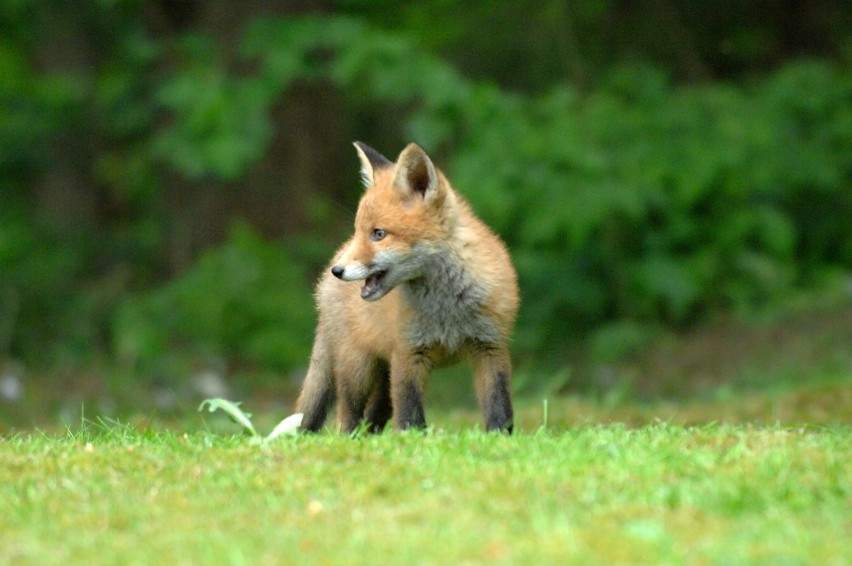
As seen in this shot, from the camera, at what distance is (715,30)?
15.4m

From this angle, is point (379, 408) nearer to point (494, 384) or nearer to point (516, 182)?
point (494, 384)

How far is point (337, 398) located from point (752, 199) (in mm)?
7870

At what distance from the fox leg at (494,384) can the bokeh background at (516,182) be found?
5.50 meters

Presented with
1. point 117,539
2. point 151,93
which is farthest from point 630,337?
point 117,539

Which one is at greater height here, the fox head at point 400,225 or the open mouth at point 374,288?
the fox head at point 400,225

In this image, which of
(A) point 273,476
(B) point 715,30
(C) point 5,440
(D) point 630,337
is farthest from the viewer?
(B) point 715,30

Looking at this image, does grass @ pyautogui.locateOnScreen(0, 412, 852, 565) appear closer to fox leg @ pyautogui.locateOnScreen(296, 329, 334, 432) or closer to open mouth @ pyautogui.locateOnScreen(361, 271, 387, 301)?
Result: open mouth @ pyautogui.locateOnScreen(361, 271, 387, 301)

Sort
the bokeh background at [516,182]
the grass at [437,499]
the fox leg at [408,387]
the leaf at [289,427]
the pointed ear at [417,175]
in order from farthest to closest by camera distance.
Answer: the bokeh background at [516,182]
the pointed ear at [417,175]
the fox leg at [408,387]
the leaf at [289,427]
the grass at [437,499]

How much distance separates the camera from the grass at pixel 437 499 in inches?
148

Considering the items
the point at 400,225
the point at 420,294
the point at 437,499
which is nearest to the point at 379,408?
the point at 420,294

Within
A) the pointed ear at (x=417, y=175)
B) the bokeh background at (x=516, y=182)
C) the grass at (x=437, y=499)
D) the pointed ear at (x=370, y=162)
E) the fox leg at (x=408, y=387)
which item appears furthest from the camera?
the bokeh background at (x=516, y=182)

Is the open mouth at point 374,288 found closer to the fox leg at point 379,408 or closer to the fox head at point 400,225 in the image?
the fox head at point 400,225

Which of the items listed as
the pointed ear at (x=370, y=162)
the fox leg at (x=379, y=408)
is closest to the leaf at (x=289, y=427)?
the fox leg at (x=379, y=408)

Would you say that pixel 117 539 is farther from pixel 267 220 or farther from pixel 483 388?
pixel 267 220
